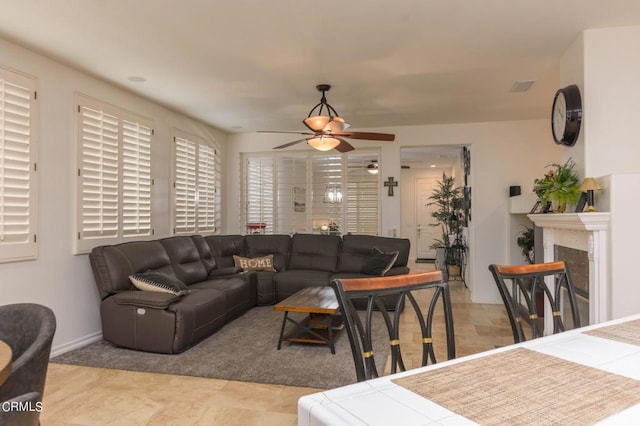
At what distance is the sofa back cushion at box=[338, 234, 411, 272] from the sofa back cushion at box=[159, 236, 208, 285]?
1.99 m

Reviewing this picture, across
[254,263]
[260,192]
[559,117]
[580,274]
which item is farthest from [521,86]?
[260,192]

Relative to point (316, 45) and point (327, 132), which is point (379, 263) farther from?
point (316, 45)

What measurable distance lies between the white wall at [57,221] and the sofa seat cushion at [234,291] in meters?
1.12

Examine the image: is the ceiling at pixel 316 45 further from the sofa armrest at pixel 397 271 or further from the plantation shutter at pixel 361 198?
the sofa armrest at pixel 397 271

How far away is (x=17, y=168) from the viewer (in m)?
3.15

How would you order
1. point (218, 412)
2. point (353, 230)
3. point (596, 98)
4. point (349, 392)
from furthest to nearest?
point (353, 230), point (596, 98), point (218, 412), point (349, 392)

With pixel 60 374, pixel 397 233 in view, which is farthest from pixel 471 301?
pixel 60 374

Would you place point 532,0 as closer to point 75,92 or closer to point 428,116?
point 428,116

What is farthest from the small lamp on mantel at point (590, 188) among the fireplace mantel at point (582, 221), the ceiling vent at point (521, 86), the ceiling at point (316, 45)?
the ceiling vent at point (521, 86)

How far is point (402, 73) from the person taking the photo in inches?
150

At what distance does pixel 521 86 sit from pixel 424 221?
7.11 metres

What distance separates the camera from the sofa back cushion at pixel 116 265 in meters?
3.66

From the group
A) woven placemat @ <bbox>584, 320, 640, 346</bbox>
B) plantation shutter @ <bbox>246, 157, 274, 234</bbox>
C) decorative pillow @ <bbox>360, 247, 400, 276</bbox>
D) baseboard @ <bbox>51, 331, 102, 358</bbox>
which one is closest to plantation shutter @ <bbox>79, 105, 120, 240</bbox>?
baseboard @ <bbox>51, 331, 102, 358</bbox>

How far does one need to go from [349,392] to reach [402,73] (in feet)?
11.5
